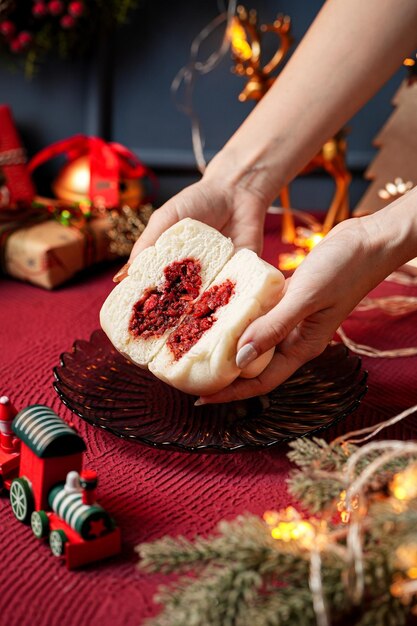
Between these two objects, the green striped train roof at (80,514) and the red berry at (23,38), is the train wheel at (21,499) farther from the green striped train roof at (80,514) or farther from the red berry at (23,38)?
the red berry at (23,38)

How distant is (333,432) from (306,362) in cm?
11

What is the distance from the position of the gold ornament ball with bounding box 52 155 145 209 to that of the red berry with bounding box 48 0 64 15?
35 cm

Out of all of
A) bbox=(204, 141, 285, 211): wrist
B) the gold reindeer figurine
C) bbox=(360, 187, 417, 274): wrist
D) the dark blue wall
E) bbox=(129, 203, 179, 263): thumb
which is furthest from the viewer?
the dark blue wall

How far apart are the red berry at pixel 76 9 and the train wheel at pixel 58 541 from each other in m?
1.42

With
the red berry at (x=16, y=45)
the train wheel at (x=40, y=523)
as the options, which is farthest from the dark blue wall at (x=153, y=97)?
the train wheel at (x=40, y=523)

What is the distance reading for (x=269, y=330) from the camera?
0.98 meters

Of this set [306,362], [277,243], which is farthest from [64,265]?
[306,362]

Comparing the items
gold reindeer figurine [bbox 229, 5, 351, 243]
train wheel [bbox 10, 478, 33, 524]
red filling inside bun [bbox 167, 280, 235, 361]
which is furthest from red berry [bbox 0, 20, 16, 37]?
train wheel [bbox 10, 478, 33, 524]

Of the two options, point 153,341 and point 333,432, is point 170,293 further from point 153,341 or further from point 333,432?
point 333,432

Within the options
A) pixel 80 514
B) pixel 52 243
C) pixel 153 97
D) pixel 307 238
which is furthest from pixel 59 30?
pixel 80 514

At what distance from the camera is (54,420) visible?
836mm

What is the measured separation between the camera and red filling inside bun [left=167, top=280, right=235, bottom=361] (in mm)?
1078

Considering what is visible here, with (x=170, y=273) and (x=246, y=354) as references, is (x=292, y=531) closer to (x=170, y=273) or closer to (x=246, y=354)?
(x=246, y=354)

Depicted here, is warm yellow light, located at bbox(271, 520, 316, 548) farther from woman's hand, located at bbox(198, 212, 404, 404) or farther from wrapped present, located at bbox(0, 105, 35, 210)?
wrapped present, located at bbox(0, 105, 35, 210)
